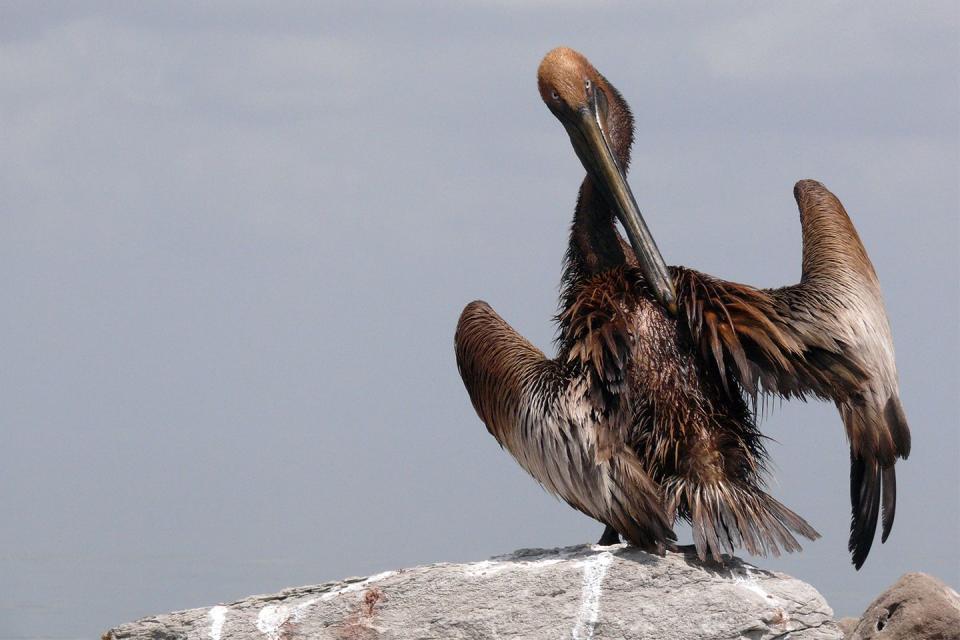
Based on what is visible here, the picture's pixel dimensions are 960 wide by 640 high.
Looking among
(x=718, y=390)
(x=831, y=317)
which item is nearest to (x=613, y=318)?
(x=718, y=390)

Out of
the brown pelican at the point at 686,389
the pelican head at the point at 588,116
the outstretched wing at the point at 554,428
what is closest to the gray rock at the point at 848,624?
the brown pelican at the point at 686,389

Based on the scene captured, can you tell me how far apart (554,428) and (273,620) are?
1729mm

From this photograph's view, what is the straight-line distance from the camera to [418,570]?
22.0 feet

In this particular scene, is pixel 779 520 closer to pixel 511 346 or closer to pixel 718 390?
pixel 718 390

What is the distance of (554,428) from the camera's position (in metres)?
6.74

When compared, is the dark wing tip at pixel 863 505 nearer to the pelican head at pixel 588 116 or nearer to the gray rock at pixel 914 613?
the gray rock at pixel 914 613

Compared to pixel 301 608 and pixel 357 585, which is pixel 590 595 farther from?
pixel 301 608

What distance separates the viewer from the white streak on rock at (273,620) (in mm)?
6734

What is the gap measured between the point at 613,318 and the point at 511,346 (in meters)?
0.69

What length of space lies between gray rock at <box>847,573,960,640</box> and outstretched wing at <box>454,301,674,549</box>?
6.49ft

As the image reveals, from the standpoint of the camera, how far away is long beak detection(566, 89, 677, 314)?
6.96m

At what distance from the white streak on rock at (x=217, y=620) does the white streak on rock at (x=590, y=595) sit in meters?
1.87

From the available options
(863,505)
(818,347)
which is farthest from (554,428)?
(863,505)

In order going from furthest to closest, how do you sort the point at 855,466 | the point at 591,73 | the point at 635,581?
1. the point at 591,73
2. the point at 855,466
3. the point at 635,581
